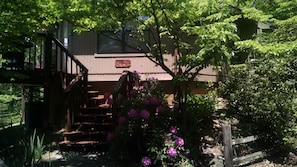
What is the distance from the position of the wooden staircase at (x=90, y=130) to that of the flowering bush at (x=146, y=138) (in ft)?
4.16

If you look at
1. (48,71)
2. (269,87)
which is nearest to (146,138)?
(269,87)

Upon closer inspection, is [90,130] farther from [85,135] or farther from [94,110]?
[94,110]

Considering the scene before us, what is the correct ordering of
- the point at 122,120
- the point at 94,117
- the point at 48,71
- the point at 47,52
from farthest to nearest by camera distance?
1. the point at 48,71
2. the point at 47,52
3. the point at 94,117
4. the point at 122,120

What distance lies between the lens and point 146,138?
705cm

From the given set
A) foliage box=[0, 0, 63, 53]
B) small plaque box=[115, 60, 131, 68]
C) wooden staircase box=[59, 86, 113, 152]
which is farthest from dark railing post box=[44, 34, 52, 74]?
small plaque box=[115, 60, 131, 68]

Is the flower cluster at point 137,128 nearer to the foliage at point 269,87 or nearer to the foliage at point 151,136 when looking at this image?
the foliage at point 151,136

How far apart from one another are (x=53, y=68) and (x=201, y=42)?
549cm

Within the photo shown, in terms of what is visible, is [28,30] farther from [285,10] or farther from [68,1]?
[285,10]

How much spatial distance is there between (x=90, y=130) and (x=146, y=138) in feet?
8.01

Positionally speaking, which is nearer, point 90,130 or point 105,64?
point 90,130

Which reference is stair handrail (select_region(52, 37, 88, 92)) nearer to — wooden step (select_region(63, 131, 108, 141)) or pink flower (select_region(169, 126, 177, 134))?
wooden step (select_region(63, 131, 108, 141))

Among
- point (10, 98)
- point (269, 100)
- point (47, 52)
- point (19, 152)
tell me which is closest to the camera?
point (19, 152)

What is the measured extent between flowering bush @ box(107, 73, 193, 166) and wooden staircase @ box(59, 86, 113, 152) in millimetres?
1269

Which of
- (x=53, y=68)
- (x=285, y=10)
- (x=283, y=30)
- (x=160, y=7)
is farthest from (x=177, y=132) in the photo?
(x=285, y=10)
